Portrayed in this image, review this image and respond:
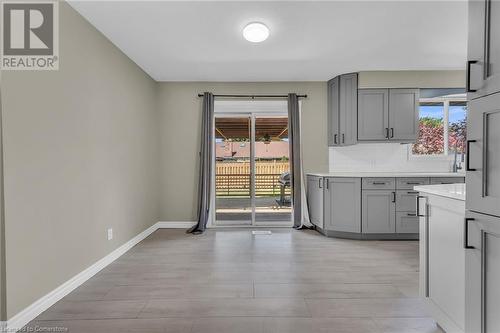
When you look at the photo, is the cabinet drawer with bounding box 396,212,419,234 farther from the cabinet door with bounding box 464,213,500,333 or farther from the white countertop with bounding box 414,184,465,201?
the cabinet door with bounding box 464,213,500,333

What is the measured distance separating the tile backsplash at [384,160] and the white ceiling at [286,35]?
1.29 meters

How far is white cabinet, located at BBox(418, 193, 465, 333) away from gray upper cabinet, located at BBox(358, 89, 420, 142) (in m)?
2.75

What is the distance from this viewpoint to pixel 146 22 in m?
2.88

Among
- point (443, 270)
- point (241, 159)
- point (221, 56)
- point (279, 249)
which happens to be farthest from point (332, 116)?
point (443, 270)

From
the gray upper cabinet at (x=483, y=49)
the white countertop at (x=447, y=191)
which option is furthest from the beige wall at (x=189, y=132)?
the gray upper cabinet at (x=483, y=49)

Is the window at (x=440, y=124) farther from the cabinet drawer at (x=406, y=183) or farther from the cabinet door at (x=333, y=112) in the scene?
the cabinet door at (x=333, y=112)

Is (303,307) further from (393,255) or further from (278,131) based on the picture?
(278,131)

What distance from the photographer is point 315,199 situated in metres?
4.73

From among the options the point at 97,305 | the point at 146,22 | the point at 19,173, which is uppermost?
the point at 146,22

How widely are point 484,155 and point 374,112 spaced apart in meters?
3.41

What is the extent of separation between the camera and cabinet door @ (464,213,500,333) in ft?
4.22

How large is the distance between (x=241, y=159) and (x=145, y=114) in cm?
176

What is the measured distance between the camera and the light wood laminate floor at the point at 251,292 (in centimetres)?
202

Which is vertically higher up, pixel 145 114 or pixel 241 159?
pixel 145 114
